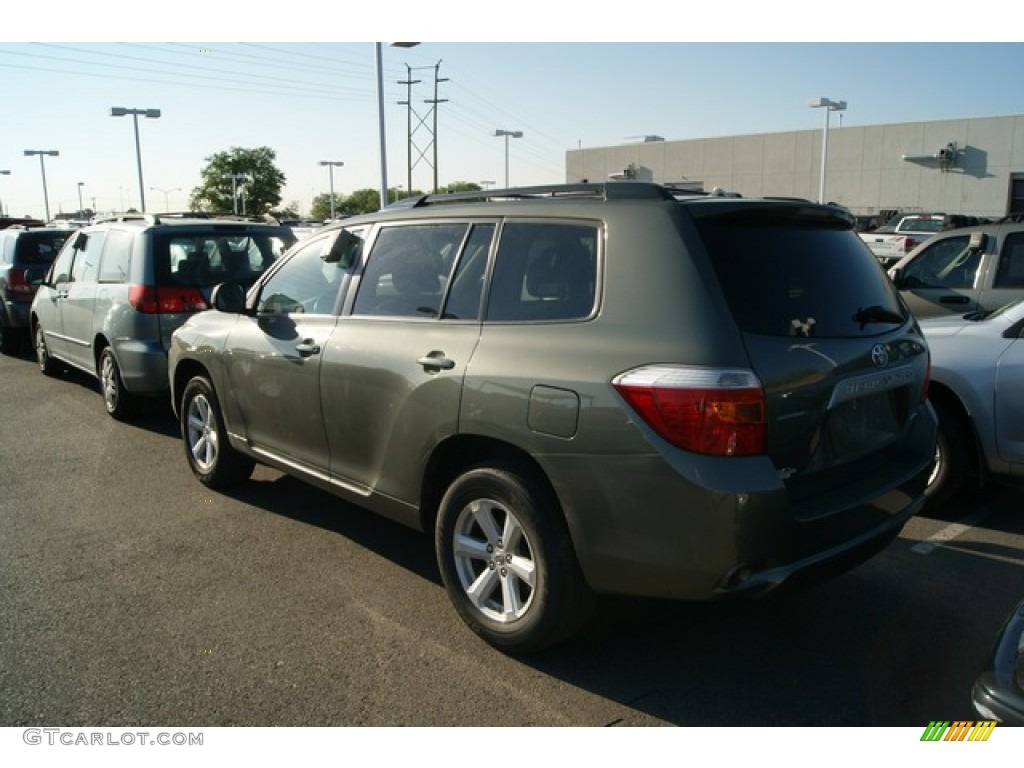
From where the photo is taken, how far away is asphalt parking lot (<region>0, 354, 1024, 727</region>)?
3.05 metres

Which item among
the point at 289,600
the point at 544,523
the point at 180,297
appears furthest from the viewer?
the point at 180,297

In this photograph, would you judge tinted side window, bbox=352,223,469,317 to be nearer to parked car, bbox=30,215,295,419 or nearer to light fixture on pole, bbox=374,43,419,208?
parked car, bbox=30,215,295,419

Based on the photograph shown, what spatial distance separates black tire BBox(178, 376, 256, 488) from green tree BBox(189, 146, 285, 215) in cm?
9099

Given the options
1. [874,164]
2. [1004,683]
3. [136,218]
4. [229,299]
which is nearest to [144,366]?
[136,218]

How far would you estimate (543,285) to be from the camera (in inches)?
133

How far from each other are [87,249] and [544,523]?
7.18 meters

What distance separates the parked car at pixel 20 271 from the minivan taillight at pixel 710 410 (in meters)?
11.2

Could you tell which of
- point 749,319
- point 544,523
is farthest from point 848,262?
point 544,523

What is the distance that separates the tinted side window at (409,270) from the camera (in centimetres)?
381

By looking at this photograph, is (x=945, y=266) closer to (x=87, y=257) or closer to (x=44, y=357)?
(x=87, y=257)

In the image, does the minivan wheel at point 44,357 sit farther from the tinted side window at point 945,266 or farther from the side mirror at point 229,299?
the tinted side window at point 945,266

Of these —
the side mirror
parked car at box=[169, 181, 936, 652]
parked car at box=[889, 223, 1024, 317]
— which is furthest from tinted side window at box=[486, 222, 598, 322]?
parked car at box=[889, 223, 1024, 317]

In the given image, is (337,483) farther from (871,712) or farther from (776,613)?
(871,712)

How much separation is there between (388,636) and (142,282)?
4862mm
